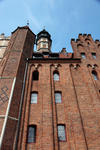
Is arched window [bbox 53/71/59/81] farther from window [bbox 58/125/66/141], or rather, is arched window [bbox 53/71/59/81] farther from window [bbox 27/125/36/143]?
window [bbox 27/125/36/143]

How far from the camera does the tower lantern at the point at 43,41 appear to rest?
31.1m

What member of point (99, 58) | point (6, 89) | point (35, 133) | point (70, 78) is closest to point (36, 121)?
point (35, 133)

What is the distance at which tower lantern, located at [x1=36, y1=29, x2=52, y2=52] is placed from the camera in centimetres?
3115

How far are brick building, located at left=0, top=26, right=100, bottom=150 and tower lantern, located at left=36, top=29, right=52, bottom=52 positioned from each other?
13791 mm

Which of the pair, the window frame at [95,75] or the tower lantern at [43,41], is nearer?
the window frame at [95,75]

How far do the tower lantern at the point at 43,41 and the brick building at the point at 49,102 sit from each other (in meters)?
13.8

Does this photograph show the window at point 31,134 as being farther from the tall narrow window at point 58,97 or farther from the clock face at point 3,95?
the tall narrow window at point 58,97

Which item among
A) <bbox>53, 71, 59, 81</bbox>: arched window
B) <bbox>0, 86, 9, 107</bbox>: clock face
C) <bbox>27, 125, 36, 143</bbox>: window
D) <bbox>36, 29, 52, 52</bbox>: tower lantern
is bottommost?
<bbox>27, 125, 36, 143</bbox>: window

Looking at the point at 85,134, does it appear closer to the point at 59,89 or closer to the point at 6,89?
the point at 59,89

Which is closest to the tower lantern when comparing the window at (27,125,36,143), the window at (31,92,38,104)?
the window at (31,92,38,104)

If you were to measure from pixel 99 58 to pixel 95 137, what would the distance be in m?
11.2

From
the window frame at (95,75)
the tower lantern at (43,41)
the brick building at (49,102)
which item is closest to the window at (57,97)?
the brick building at (49,102)

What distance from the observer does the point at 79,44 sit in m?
19.4

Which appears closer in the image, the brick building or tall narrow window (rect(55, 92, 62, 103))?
the brick building
